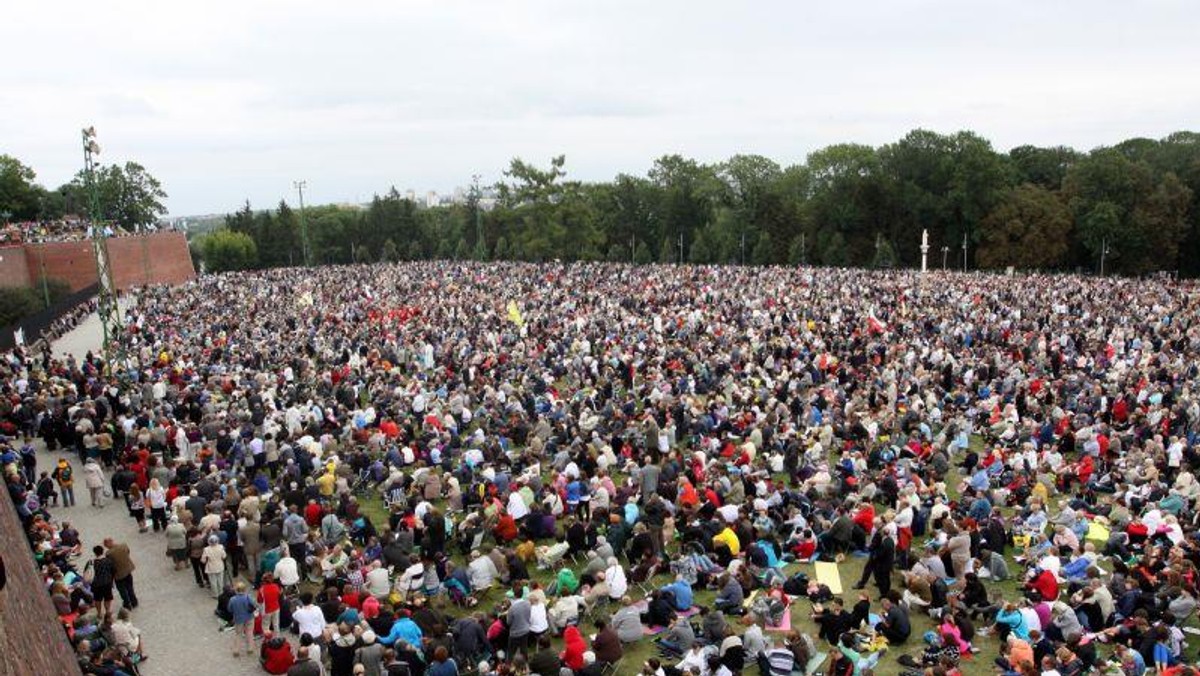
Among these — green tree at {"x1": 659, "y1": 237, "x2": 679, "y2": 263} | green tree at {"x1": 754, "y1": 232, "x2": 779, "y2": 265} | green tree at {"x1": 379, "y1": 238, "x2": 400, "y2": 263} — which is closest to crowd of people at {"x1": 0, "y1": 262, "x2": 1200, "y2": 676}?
green tree at {"x1": 754, "y1": 232, "x2": 779, "y2": 265}

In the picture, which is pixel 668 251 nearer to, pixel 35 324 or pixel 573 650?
pixel 35 324

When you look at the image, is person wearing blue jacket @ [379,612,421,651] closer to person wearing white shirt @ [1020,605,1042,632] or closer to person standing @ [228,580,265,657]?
person standing @ [228,580,265,657]

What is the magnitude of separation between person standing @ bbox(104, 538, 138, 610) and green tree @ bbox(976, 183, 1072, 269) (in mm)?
57513

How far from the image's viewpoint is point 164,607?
39.8 ft

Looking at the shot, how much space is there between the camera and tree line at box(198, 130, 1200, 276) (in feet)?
192

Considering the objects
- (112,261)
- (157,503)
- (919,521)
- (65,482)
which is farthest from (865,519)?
(112,261)

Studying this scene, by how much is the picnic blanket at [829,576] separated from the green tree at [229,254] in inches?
3035

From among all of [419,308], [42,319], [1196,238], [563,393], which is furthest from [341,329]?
[1196,238]

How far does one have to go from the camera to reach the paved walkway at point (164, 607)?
1073 centimetres

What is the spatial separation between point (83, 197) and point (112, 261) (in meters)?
31.1

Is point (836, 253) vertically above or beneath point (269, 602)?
above

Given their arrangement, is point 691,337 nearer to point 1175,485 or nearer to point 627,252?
point 1175,485

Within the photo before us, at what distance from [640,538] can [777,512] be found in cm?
256

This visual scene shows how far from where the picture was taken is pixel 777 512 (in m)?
13.7
